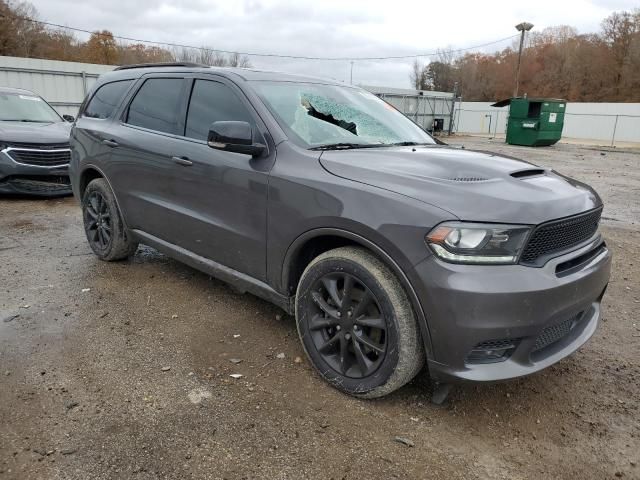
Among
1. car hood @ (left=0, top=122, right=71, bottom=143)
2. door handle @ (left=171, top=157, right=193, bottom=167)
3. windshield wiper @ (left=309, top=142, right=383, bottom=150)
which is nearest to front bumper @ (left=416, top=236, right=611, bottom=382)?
windshield wiper @ (left=309, top=142, right=383, bottom=150)

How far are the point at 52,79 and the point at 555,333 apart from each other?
19156 mm

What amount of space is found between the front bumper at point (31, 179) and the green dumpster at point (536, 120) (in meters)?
21.1

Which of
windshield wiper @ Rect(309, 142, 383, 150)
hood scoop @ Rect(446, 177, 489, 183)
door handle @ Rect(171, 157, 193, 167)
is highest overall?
windshield wiper @ Rect(309, 142, 383, 150)

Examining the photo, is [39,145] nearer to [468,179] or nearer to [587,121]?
[468,179]

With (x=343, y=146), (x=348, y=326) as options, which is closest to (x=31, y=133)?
(x=343, y=146)

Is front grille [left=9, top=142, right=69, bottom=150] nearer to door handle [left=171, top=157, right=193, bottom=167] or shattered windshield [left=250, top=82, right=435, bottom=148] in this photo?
door handle [left=171, top=157, right=193, bottom=167]

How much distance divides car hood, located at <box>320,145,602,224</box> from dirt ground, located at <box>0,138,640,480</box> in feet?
3.60

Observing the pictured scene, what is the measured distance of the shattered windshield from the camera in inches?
127

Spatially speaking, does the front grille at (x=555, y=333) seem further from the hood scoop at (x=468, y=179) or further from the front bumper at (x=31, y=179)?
the front bumper at (x=31, y=179)

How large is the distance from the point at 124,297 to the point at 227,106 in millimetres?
1876

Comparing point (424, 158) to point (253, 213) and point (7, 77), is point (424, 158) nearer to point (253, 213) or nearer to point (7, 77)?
point (253, 213)

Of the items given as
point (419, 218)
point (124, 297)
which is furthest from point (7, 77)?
point (419, 218)

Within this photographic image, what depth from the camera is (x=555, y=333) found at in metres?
2.58

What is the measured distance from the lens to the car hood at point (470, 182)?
2.37 m
